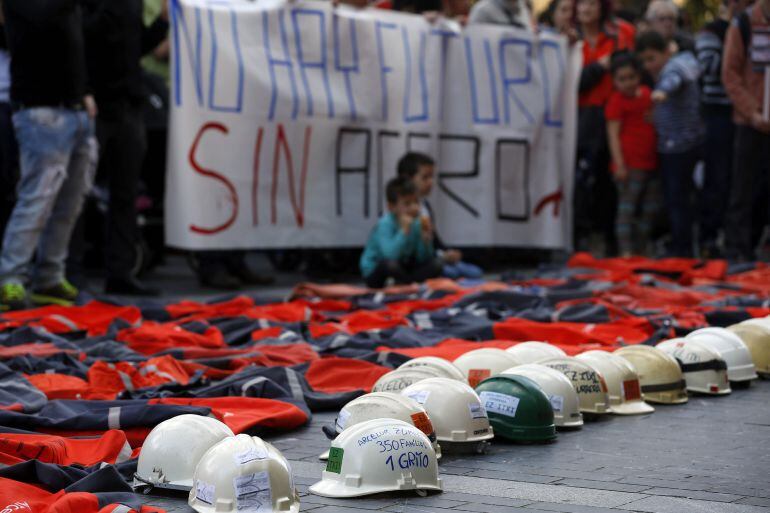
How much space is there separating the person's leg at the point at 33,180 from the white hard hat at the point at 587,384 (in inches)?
182

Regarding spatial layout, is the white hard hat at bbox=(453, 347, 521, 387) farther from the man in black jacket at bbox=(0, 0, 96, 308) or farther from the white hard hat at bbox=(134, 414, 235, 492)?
the man in black jacket at bbox=(0, 0, 96, 308)

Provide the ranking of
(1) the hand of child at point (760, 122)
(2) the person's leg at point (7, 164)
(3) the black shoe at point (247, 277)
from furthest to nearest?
(1) the hand of child at point (760, 122), (3) the black shoe at point (247, 277), (2) the person's leg at point (7, 164)

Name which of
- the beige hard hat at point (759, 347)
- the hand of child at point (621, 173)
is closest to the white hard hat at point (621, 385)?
the beige hard hat at point (759, 347)

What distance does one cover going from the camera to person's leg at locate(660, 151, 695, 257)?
43.4 ft

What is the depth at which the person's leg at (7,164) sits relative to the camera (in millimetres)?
10372

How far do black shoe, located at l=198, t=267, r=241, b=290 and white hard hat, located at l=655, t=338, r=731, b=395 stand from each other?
5.59m

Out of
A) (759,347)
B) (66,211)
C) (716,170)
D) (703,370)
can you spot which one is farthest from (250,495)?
(716,170)

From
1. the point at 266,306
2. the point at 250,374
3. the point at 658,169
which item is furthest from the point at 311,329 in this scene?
the point at 658,169

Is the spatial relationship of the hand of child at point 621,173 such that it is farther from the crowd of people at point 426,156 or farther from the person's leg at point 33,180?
the person's leg at point 33,180

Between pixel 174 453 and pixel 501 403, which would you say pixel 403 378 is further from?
pixel 174 453

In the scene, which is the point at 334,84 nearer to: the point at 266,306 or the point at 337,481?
the point at 266,306

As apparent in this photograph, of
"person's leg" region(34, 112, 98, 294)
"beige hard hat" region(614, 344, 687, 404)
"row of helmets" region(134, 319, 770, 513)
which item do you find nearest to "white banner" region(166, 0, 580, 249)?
"person's leg" region(34, 112, 98, 294)

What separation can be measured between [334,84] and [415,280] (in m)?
2.16

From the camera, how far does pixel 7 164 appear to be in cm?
1060
